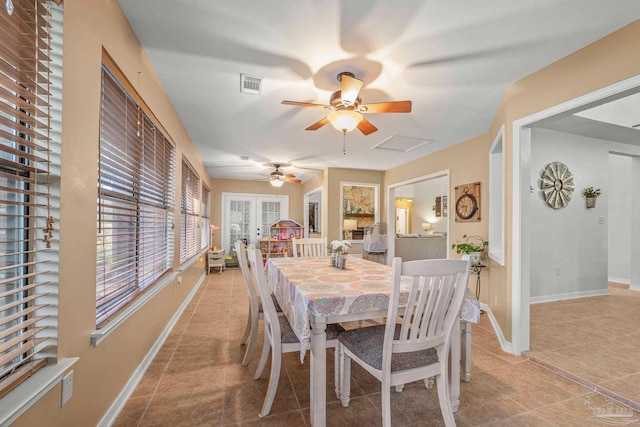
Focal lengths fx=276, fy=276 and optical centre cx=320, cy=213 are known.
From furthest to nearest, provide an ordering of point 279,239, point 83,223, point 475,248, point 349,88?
point 279,239
point 475,248
point 349,88
point 83,223

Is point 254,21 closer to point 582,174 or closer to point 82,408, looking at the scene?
point 82,408

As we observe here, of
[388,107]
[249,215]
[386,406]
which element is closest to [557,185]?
[388,107]

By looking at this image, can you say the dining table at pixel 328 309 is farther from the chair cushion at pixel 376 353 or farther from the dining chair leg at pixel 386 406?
the dining chair leg at pixel 386 406

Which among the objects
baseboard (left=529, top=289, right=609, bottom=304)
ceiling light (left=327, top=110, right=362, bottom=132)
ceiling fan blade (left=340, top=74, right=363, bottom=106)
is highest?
ceiling fan blade (left=340, top=74, right=363, bottom=106)

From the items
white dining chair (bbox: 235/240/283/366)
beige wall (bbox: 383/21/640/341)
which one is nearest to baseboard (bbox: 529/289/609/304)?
beige wall (bbox: 383/21/640/341)

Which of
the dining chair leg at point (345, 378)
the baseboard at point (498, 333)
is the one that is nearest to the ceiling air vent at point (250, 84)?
the dining chair leg at point (345, 378)

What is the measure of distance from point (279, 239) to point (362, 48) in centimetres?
553

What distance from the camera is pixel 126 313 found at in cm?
179

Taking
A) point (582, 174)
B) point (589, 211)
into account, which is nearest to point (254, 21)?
point (582, 174)

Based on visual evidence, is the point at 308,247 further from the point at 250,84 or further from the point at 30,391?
the point at 30,391

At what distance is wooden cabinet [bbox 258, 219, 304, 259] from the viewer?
22.7ft

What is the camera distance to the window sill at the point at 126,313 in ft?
4.76

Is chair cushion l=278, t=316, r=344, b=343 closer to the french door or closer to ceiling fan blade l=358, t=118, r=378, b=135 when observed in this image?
ceiling fan blade l=358, t=118, r=378, b=135

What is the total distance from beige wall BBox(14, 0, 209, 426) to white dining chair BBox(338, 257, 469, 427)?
1405mm
